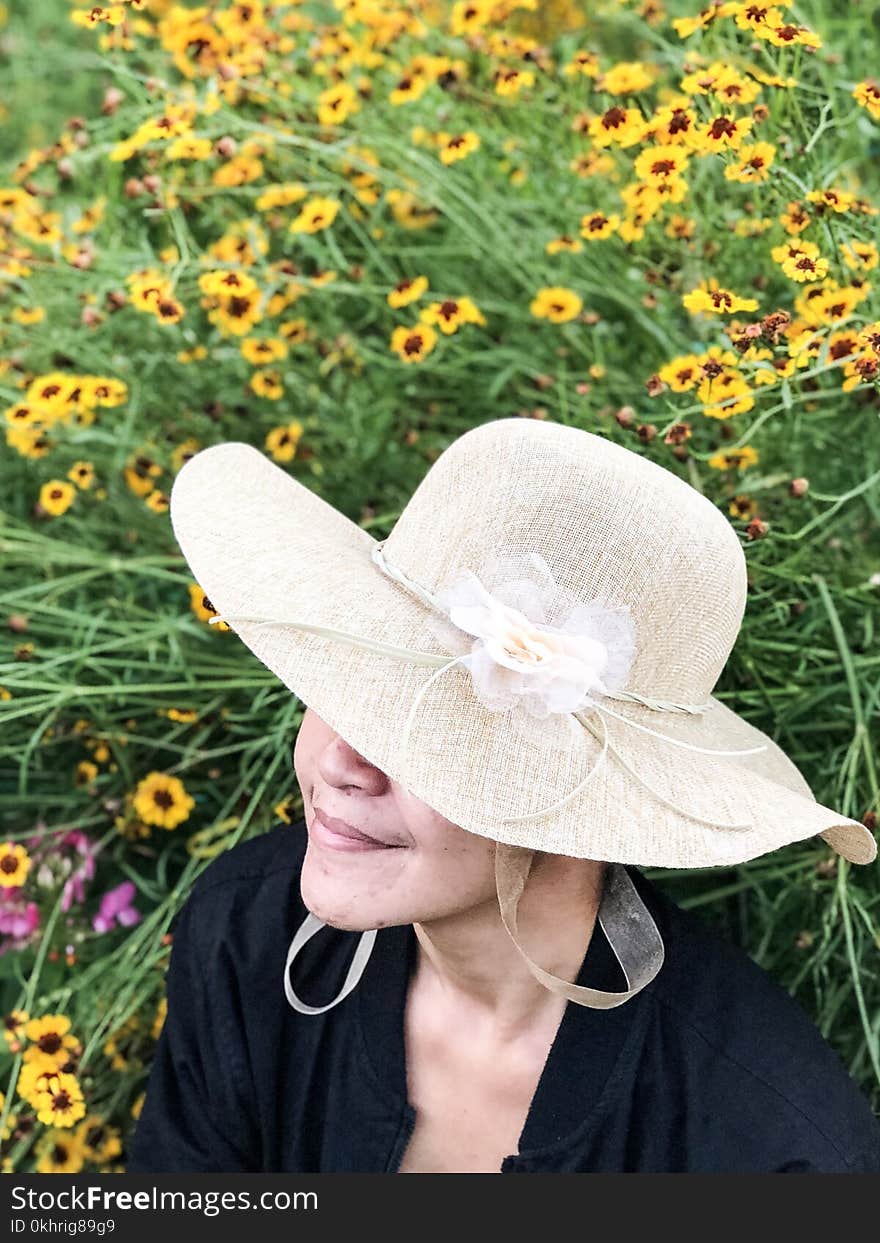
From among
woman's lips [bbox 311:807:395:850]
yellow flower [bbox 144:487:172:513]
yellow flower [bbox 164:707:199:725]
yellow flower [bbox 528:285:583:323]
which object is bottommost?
yellow flower [bbox 164:707:199:725]

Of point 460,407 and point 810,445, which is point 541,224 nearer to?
point 460,407

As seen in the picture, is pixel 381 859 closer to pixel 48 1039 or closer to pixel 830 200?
pixel 48 1039

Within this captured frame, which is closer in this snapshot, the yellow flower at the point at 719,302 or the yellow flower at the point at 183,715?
the yellow flower at the point at 719,302

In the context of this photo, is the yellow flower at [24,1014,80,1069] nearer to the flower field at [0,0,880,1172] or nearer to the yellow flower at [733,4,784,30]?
the flower field at [0,0,880,1172]

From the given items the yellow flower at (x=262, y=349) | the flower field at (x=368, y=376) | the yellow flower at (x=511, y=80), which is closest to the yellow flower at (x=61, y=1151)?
the flower field at (x=368, y=376)

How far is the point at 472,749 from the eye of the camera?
933mm

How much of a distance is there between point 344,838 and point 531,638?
0.23m

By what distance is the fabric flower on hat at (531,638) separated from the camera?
90 cm

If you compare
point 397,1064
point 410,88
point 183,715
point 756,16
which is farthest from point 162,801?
point 756,16

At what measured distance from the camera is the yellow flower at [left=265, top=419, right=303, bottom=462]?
5.41 ft

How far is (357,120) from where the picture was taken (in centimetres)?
171

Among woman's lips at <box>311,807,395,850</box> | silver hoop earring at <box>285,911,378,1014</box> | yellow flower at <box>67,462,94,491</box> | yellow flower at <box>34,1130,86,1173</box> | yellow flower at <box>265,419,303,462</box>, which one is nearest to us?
woman's lips at <box>311,807,395,850</box>

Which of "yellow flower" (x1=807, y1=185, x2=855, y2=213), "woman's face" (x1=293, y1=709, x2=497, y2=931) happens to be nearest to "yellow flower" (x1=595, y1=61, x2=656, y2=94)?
"yellow flower" (x1=807, y1=185, x2=855, y2=213)

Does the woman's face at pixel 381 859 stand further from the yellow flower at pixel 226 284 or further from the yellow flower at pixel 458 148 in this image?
the yellow flower at pixel 458 148
